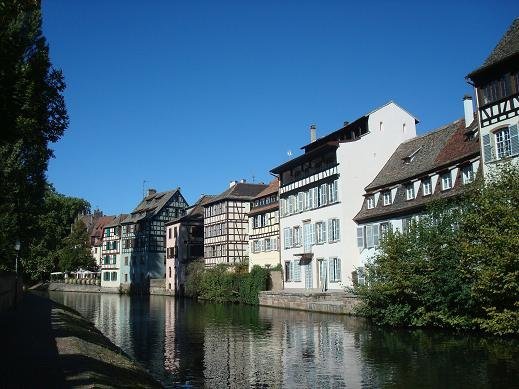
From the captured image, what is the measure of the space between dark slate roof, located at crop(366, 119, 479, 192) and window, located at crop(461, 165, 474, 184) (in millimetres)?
984

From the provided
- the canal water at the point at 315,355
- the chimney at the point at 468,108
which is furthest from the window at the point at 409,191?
the canal water at the point at 315,355

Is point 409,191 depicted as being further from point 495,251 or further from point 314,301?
point 495,251

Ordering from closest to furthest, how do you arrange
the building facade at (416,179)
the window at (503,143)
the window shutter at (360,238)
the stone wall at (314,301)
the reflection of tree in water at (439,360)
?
1. the reflection of tree in water at (439,360)
2. the window at (503,143)
3. the building facade at (416,179)
4. the stone wall at (314,301)
5. the window shutter at (360,238)

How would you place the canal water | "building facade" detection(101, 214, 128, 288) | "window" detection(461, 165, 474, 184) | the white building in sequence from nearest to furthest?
1. the canal water
2. "window" detection(461, 165, 474, 184)
3. the white building
4. "building facade" detection(101, 214, 128, 288)

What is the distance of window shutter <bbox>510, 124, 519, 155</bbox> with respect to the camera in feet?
91.7

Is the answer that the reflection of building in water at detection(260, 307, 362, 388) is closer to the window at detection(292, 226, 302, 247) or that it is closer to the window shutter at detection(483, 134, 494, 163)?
the window shutter at detection(483, 134, 494, 163)

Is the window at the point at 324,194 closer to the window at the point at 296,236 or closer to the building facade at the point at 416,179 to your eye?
the building facade at the point at 416,179

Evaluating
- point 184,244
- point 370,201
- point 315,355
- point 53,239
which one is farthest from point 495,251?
point 53,239

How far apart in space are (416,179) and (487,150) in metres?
7.59

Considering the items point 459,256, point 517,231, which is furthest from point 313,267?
point 517,231

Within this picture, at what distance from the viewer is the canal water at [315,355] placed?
16.8 metres

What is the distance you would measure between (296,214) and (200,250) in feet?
92.9

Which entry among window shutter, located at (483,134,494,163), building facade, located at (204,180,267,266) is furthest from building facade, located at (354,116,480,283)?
building facade, located at (204,180,267,266)

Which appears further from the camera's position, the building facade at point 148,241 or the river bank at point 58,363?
the building facade at point 148,241
